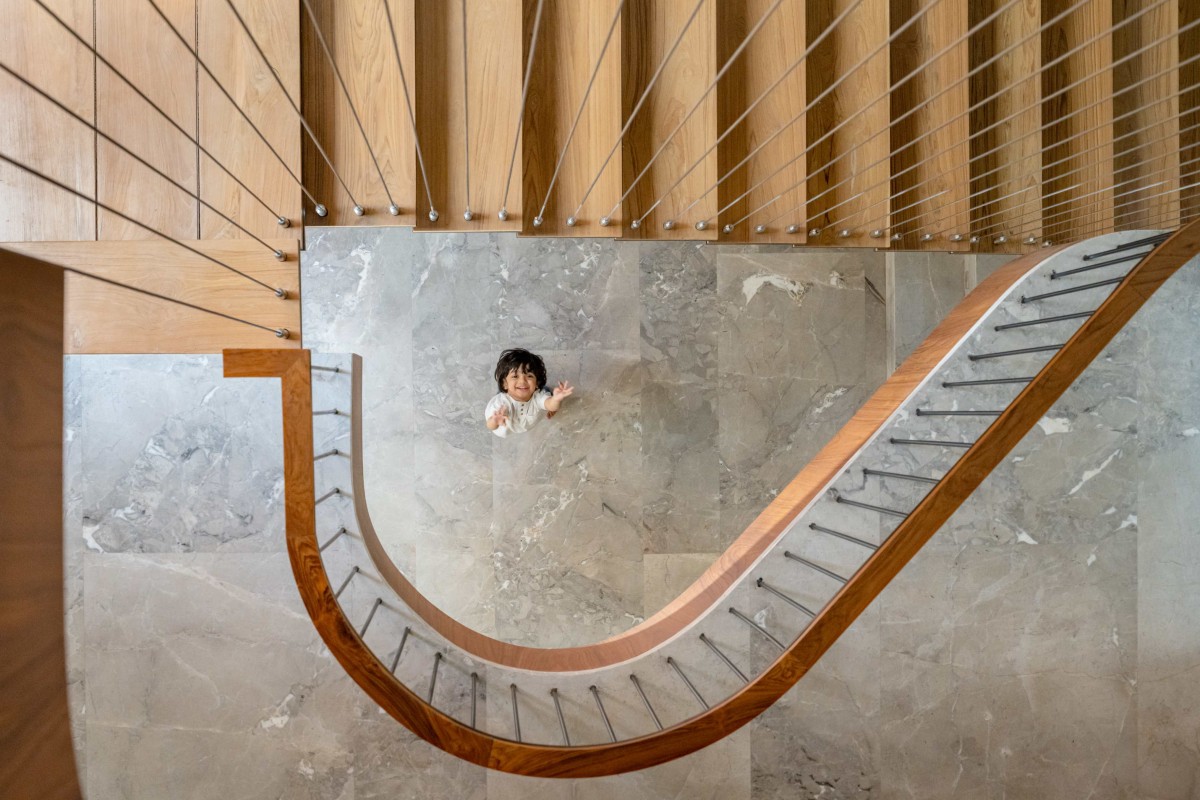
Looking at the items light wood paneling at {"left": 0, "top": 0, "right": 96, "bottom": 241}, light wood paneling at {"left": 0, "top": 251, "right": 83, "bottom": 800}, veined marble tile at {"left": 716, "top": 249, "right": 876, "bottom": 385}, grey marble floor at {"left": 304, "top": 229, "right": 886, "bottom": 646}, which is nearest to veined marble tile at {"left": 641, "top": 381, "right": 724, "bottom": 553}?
grey marble floor at {"left": 304, "top": 229, "right": 886, "bottom": 646}

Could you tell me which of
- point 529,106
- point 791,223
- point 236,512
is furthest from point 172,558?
point 791,223

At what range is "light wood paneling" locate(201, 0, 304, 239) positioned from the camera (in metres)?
1.71

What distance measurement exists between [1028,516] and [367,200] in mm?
2929

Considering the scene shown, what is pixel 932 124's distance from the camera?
2.17 m

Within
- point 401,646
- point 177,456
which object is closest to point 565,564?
point 401,646

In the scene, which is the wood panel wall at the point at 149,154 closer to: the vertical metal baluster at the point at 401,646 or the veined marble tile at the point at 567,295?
the vertical metal baluster at the point at 401,646

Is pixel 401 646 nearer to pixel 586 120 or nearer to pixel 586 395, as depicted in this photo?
pixel 586 395

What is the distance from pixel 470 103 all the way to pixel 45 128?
3.37ft

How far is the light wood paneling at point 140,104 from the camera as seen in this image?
1.72 m

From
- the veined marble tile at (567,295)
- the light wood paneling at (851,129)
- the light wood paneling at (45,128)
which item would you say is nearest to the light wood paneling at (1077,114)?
the light wood paneling at (851,129)

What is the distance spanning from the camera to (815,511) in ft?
7.09

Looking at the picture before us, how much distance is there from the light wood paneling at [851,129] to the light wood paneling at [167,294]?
155cm

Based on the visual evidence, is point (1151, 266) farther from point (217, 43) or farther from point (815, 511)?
point (217, 43)

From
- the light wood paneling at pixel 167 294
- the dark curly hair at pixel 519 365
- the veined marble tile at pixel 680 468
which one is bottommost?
the veined marble tile at pixel 680 468
